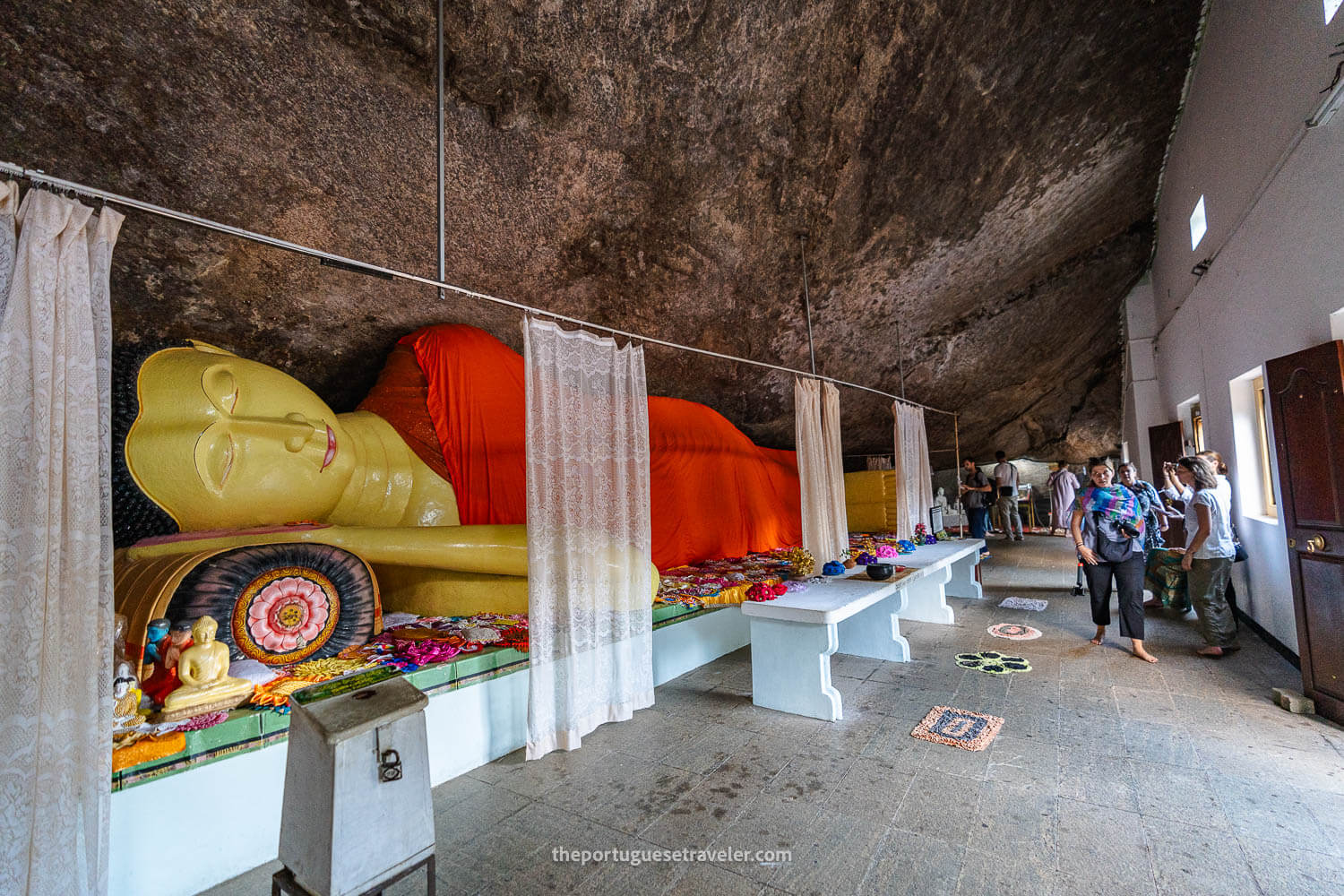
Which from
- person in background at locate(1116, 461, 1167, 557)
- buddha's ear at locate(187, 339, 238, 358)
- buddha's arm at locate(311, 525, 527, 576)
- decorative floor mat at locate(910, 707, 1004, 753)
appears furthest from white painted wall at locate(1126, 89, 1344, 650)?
buddha's ear at locate(187, 339, 238, 358)

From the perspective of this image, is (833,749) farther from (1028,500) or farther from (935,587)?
(1028,500)

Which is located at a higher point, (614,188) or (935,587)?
(614,188)

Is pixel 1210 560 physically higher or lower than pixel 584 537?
lower

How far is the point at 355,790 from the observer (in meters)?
1.31

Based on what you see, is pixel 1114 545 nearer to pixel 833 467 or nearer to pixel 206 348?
pixel 833 467

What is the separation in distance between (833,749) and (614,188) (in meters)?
3.26

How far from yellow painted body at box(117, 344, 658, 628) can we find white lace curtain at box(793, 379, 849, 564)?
2.17m

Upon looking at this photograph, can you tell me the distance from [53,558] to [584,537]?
1.70 meters

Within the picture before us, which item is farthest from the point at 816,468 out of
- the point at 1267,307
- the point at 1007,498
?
the point at 1007,498

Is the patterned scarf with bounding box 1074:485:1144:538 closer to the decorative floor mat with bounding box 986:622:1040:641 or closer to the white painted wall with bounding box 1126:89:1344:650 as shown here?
the white painted wall with bounding box 1126:89:1344:650

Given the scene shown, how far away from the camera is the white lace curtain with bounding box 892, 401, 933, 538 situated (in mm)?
5539

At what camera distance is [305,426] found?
108 inches

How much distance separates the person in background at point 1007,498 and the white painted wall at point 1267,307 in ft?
15.2

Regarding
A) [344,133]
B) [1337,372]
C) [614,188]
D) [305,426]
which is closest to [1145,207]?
[1337,372]
